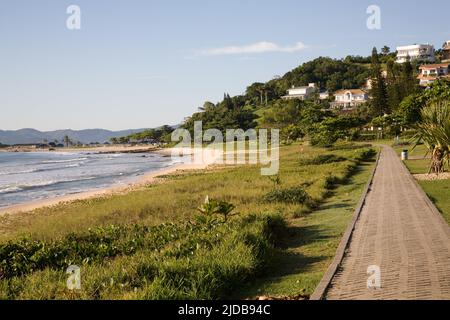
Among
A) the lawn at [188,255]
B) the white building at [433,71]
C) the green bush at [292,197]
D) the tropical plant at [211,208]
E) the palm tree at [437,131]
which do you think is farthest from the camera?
the white building at [433,71]

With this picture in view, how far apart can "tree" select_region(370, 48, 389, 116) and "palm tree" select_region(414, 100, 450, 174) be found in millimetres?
51420

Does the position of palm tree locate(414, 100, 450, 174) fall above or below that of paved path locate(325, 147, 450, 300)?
above

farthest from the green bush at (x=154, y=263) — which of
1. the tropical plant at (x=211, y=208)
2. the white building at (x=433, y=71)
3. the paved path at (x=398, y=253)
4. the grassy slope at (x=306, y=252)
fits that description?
the white building at (x=433, y=71)

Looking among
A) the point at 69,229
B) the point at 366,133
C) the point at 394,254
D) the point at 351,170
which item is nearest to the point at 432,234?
the point at 394,254

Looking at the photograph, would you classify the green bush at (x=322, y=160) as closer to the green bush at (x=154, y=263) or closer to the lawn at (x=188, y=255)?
the lawn at (x=188, y=255)

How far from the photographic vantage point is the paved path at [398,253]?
637 cm

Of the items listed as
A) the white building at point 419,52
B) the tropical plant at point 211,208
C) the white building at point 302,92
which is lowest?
A: the tropical plant at point 211,208

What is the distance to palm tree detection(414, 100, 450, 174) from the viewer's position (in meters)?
17.1

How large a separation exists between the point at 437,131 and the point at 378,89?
181ft

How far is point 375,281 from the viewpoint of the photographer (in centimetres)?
672

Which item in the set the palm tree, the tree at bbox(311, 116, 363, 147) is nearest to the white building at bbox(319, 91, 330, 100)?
the tree at bbox(311, 116, 363, 147)

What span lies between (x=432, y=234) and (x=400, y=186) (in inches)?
317

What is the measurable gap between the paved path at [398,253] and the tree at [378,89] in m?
58.2

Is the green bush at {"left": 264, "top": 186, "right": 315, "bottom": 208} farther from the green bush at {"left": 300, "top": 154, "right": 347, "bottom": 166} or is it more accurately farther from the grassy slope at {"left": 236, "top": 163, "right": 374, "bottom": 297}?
the green bush at {"left": 300, "top": 154, "right": 347, "bottom": 166}
